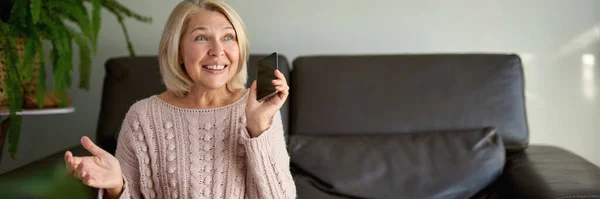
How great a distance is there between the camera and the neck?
3.97ft

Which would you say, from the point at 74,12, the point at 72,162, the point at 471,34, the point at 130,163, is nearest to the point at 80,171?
the point at 72,162

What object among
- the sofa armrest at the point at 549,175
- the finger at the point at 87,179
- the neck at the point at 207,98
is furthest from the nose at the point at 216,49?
the sofa armrest at the point at 549,175

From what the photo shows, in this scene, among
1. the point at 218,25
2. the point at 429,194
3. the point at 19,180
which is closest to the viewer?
the point at 19,180

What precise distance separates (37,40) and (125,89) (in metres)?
0.28

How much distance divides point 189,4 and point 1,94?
79 centimetres

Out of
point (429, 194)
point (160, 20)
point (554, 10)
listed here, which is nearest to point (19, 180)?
point (429, 194)

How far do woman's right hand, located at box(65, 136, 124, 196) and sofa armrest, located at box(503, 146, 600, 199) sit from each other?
2.93ft

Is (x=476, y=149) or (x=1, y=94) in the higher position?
(x=1, y=94)

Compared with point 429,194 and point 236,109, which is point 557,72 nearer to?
point 429,194

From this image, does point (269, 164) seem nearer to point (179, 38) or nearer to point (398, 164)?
point (179, 38)

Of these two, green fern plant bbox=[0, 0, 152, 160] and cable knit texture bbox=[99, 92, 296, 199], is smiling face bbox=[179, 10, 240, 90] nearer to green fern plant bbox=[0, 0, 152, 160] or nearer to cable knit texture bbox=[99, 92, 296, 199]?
cable knit texture bbox=[99, 92, 296, 199]

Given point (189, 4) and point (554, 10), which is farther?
point (554, 10)

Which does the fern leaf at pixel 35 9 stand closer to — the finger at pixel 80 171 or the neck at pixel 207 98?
the neck at pixel 207 98

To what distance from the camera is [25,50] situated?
154 centimetres
